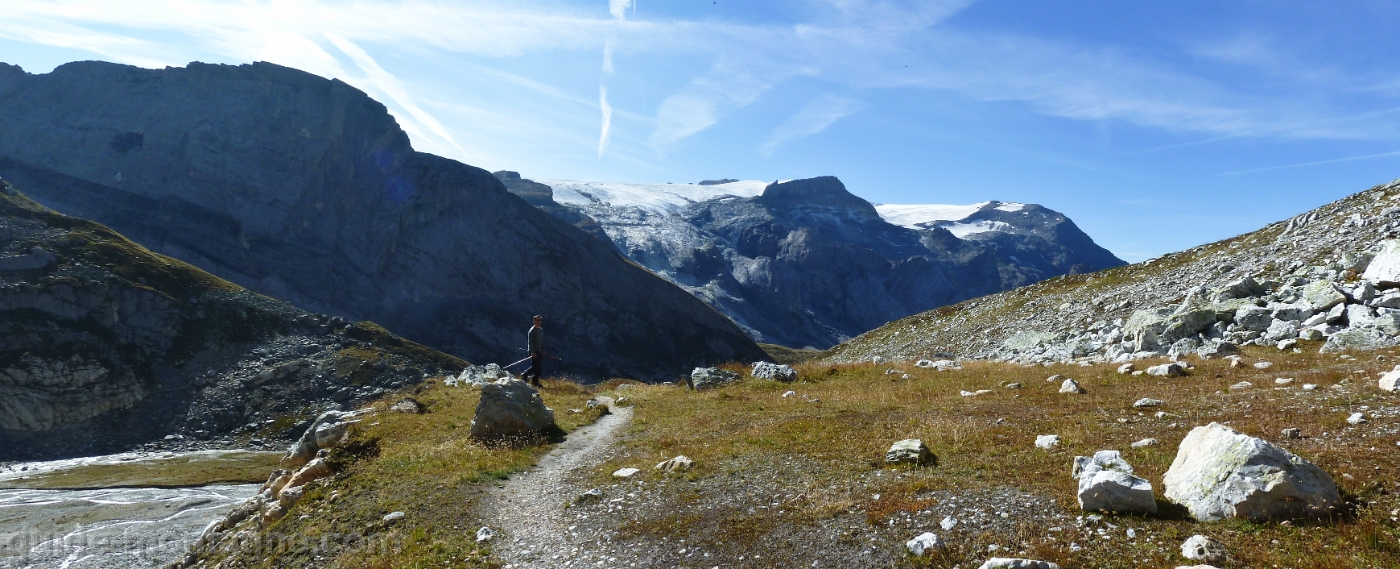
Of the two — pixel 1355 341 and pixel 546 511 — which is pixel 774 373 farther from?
pixel 1355 341

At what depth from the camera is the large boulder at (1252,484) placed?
927cm

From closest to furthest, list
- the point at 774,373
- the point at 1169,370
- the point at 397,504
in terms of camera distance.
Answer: the point at 397,504 → the point at 1169,370 → the point at 774,373

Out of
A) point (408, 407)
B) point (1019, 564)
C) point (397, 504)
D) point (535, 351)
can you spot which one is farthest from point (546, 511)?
point (535, 351)

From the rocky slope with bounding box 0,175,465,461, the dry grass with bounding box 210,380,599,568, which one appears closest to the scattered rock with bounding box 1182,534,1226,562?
the dry grass with bounding box 210,380,599,568

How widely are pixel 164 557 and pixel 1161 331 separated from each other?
4658 centimetres

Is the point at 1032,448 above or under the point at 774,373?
above

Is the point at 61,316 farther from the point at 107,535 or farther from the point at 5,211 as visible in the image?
the point at 107,535

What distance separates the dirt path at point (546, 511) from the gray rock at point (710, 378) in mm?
11246

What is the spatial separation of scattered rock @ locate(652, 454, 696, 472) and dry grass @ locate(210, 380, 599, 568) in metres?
4.35

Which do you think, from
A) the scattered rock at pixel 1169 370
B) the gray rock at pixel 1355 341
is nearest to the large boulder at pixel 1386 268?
the gray rock at pixel 1355 341

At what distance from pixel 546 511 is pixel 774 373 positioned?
2093 cm

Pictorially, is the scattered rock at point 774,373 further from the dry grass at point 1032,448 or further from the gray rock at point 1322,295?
the gray rock at point 1322,295

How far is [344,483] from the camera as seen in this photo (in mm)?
18672

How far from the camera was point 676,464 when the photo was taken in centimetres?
1681
